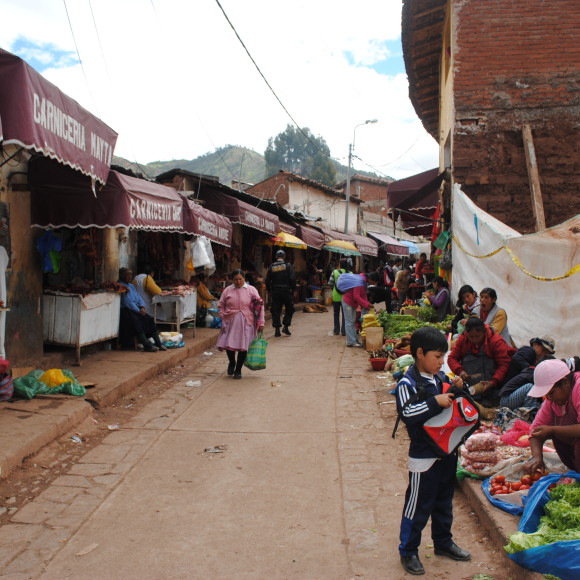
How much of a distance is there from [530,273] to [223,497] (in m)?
4.78

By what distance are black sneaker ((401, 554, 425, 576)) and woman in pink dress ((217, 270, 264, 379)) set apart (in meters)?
5.79

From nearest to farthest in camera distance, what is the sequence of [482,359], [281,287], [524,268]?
[482,359] → [524,268] → [281,287]

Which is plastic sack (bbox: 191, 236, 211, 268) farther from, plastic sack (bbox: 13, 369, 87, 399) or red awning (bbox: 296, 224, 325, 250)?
red awning (bbox: 296, 224, 325, 250)

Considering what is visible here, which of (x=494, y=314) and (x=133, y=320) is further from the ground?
(x=494, y=314)

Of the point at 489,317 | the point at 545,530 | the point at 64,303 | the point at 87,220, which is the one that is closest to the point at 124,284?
the point at 64,303

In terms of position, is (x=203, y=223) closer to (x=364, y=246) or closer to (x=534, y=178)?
(x=534, y=178)

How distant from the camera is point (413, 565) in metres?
3.58

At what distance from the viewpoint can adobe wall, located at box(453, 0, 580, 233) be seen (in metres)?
10.3

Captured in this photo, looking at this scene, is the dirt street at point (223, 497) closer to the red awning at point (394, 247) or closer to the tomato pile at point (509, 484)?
the tomato pile at point (509, 484)

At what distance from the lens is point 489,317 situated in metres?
7.75

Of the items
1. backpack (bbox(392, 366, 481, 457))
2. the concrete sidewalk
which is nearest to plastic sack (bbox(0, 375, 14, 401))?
the concrete sidewalk

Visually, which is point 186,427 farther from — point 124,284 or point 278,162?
point 278,162

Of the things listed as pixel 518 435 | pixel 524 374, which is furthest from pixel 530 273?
pixel 518 435

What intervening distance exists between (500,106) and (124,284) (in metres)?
7.47
